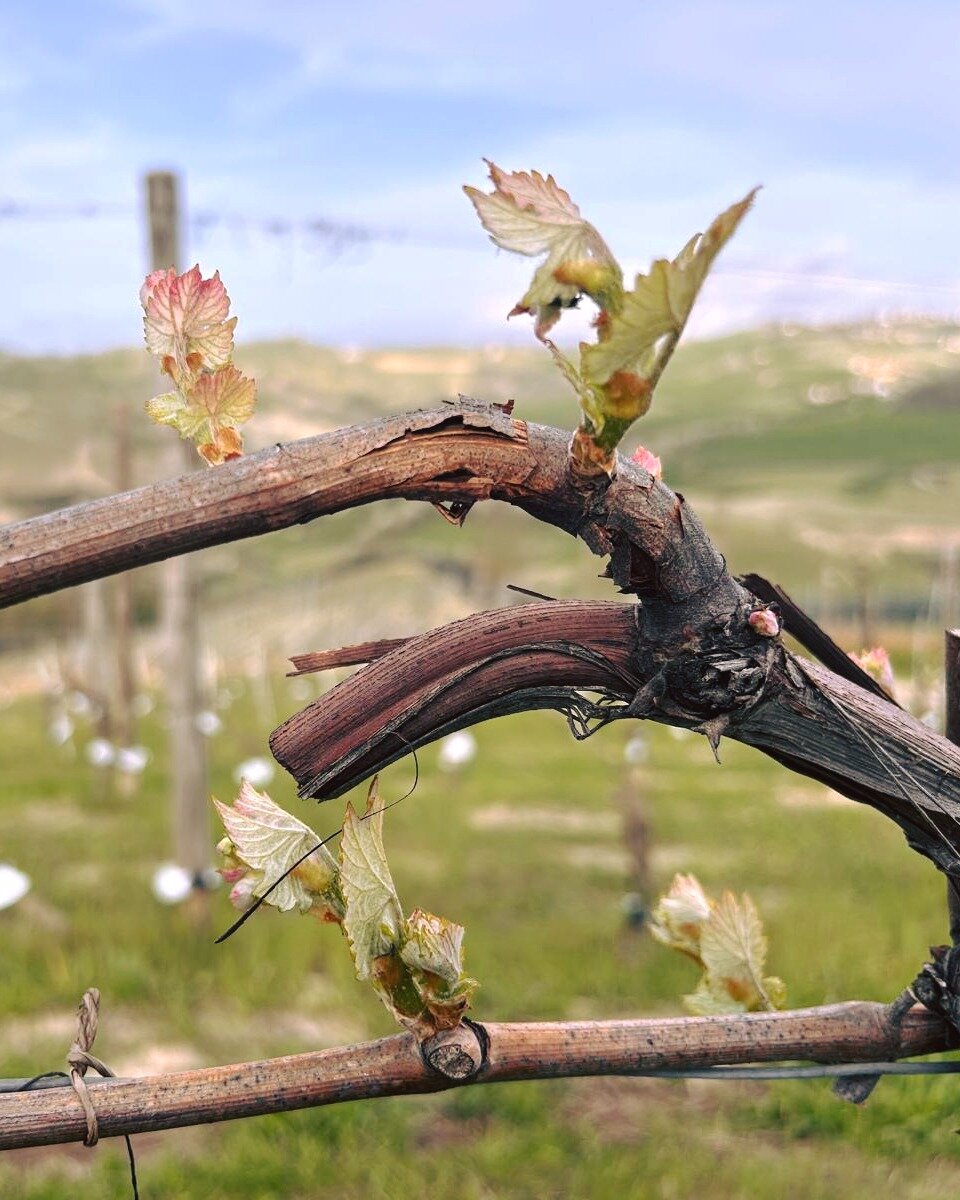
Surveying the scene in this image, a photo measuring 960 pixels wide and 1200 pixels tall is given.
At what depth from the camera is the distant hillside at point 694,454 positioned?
12031mm

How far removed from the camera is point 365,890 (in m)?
0.84

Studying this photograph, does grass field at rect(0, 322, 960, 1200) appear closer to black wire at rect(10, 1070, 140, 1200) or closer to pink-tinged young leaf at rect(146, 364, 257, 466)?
pink-tinged young leaf at rect(146, 364, 257, 466)

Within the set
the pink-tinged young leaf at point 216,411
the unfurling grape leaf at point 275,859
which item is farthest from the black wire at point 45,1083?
the pink-tinged young leaf at point 216,411

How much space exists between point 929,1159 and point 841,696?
109 inches

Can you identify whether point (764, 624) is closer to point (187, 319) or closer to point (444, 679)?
point (444, 679)

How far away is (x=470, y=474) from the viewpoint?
715 mm

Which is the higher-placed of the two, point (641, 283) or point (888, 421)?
point (888, 421)

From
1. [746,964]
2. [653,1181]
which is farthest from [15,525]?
[653,1181]

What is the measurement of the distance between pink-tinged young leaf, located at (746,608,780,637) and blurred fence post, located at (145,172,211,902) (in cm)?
427

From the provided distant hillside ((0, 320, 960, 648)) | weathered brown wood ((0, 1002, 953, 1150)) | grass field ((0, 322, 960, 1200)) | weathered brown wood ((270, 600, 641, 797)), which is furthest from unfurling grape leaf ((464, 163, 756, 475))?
distant hillside ((0, 320, 960, 648))

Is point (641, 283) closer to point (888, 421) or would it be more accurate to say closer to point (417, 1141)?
point (417, 1141)

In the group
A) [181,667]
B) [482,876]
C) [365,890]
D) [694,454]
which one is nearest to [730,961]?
[365,890]

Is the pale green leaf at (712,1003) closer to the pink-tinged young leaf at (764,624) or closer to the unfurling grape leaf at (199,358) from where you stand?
the pink-tinged young leaf at (764,624)

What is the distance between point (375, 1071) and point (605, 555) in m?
0.43
